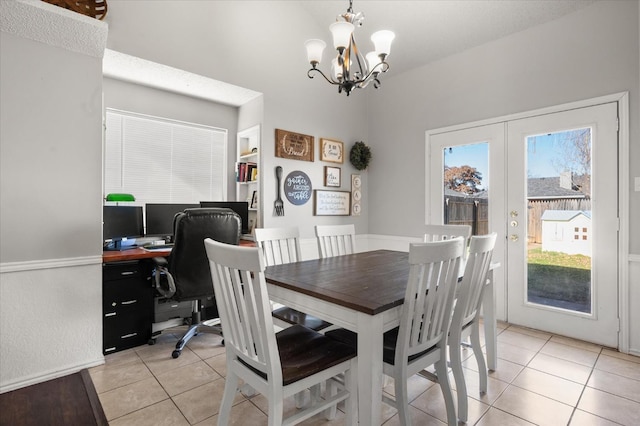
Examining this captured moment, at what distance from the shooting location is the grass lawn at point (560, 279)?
288cm

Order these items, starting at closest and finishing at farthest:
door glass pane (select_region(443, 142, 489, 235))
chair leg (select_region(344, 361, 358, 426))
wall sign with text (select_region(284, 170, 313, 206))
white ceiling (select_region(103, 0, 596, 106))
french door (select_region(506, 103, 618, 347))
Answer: chair leg (select_region(344, 361, 358, 426))
french door (select_region(506, 103, 618, 347))
white ceiling (select_region(103, 0, 596, 106))
door glass pane (select_region(443, 142, 489, 235))
wall sign with text (select_region(284, 170, 313, 206))

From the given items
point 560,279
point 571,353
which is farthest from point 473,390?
point 560,279

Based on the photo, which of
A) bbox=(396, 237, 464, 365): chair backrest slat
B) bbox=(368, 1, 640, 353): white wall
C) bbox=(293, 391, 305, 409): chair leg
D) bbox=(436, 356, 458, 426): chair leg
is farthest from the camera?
bbox=(368, 1, 640, 353): white wall

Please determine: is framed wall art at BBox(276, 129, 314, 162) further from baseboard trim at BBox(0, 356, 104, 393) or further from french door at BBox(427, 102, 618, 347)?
baseboard trim at BBox(0, 356, 104, 393)

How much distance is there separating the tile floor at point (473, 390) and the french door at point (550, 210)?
400 mm

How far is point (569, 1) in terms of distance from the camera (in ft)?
9.29

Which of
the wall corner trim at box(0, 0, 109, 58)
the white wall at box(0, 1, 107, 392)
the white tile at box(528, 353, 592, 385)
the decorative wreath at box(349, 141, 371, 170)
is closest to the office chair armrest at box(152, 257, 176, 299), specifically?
the white wall at box(0, 1, 107, 392)

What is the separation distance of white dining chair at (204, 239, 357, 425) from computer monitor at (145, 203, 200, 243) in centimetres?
207

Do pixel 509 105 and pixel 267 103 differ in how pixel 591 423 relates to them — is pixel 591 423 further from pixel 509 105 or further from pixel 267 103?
pixel 267 103

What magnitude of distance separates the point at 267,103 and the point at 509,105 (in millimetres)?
2498

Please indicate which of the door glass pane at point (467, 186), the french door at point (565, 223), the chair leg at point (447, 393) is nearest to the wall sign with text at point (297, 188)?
the door glass pane at point (467, 186)

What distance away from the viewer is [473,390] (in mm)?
2096

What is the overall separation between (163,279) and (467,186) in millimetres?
3172

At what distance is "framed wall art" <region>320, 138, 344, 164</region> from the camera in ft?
13.4
